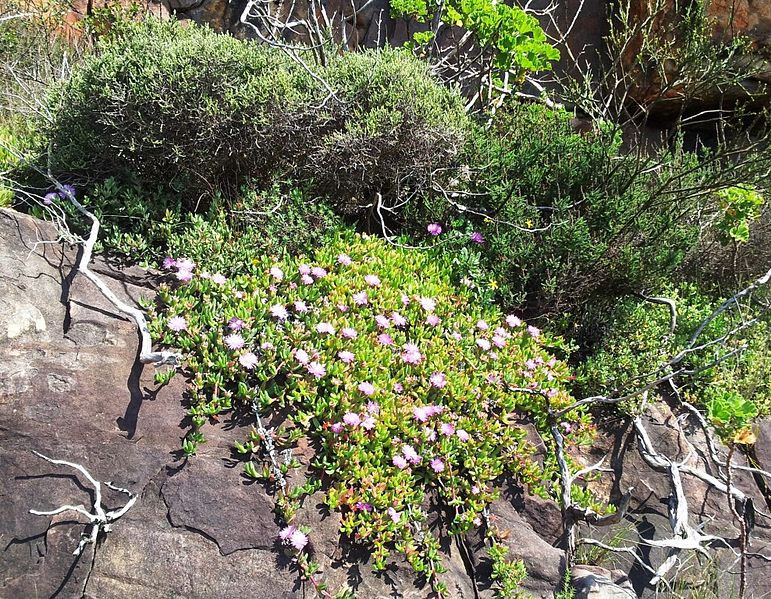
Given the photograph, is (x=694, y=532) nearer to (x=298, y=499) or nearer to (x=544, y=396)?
(x=544, y=396)

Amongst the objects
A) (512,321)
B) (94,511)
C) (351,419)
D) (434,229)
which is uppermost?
(434,229)

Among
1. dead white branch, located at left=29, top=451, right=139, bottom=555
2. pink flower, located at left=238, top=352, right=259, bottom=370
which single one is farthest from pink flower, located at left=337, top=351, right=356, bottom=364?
dead white branch, located at left=29, top=451, right=139, bottom=555

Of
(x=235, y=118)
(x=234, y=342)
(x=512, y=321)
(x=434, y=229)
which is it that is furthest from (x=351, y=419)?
(x=235, y=118)

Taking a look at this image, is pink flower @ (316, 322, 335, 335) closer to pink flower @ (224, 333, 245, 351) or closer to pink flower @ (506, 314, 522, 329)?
pink flower @ (224, 333, 245, 351)

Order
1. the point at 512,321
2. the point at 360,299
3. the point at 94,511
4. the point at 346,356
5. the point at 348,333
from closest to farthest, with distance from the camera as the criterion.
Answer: the point at 94,511 < the point at 346,356 < the point at 348,333 < the point at 360,299 < the point at 512,321

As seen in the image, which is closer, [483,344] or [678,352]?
[483,344]

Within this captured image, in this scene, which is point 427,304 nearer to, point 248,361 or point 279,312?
point 279,312

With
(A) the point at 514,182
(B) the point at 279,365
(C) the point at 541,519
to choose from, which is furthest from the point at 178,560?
(A) the point at 514,182

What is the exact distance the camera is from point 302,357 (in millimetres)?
2818

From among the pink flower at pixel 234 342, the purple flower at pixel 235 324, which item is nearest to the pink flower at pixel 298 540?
the pink flower at pixel 234 342

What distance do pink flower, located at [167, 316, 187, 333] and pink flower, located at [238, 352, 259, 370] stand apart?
1.06ft

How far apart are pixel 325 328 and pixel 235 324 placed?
419 mm

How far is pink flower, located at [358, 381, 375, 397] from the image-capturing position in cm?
279

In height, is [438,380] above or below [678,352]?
below
